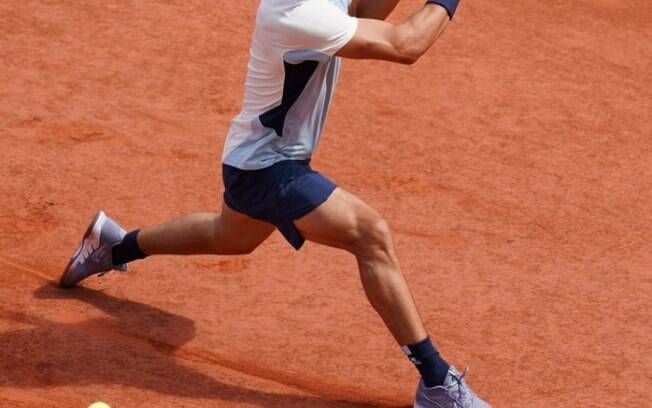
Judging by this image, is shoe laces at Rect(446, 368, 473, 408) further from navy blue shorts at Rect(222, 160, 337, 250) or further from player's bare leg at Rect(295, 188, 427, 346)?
navy blue shorts at Rect(222, 160, 337, 250)

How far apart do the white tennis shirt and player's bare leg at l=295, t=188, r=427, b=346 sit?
1.14 feet

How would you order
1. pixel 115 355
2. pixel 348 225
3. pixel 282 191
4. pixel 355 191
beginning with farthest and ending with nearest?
pixel 355 191 < pixel 115 355 < pixel 282 191 < pixel 348 225

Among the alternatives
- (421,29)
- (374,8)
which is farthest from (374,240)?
(374,8)

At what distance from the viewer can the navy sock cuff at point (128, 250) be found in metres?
6.96

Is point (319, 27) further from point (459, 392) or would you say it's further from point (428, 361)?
point (459, 392)

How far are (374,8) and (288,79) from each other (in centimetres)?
70

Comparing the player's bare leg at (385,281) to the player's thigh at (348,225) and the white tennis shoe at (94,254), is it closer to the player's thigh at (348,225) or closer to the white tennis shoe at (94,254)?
the player's thigh at (348,225)

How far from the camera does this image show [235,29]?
10102 mm

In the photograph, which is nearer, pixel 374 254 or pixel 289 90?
pixel 374 254

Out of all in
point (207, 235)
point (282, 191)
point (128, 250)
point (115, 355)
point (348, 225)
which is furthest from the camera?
point (128, 250)

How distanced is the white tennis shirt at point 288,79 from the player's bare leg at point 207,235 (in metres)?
0.39

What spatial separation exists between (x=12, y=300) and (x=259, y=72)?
173 centimetres

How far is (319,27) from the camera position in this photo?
5879 millimetres

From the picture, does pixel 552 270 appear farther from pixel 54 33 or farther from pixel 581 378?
pixel 54 33
